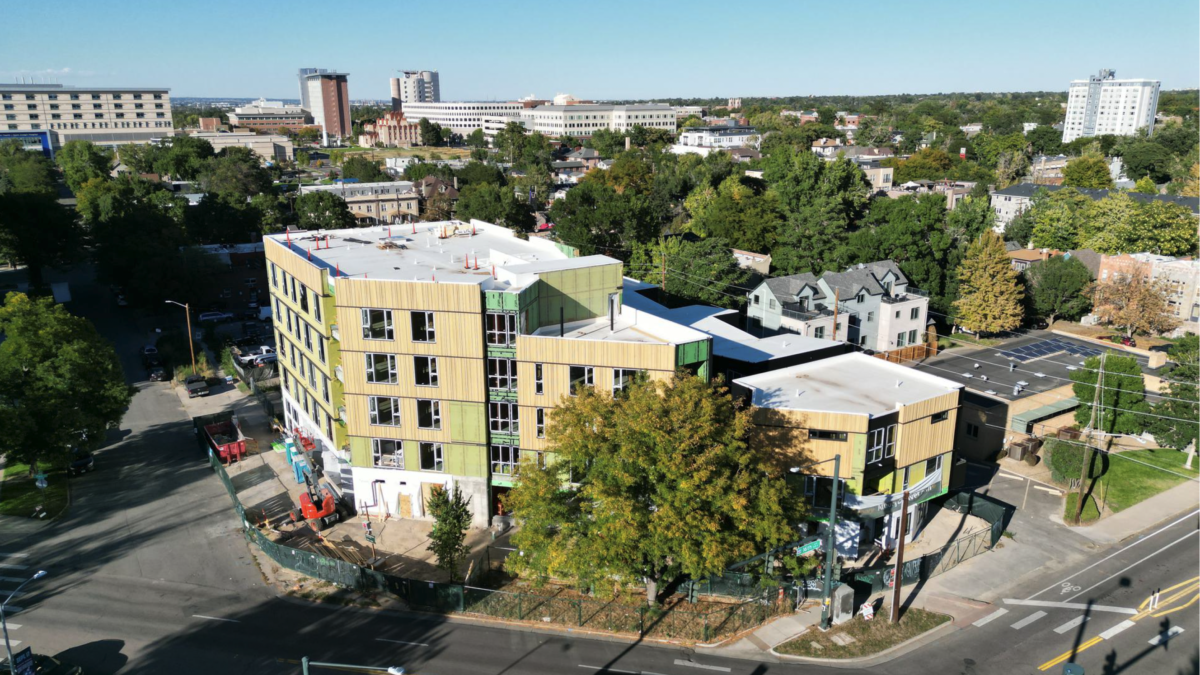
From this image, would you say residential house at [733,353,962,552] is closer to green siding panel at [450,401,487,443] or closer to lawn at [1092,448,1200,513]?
lawn at [1092,448,1200,513]

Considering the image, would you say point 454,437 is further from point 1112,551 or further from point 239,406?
point 1112,551

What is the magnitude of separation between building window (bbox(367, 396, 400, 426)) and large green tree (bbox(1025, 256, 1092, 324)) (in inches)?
2773

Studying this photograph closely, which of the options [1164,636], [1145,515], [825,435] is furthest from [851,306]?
[1164,636]

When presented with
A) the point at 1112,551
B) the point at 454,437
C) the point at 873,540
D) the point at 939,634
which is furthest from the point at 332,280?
the point at 1112,551

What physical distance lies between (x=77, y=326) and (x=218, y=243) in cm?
5205

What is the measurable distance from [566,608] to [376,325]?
17027 mm

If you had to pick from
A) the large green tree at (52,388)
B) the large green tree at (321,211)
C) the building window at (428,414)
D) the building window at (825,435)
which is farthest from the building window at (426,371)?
the large green tree at (321,211)

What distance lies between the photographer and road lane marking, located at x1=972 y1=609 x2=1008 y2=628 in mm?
34062

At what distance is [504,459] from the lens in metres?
41.7

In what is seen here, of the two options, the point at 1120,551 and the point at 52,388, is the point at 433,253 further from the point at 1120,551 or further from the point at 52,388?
the point at 1120,551

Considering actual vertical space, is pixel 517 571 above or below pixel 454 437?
below

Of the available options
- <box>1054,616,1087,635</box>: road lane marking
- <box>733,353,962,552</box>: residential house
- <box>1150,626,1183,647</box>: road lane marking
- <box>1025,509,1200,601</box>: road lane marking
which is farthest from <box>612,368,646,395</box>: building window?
<box>1150,626,1183,647</box>: road lane marking

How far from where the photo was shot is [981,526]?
139ft

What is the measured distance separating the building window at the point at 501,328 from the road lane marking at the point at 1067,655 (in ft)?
88.3
